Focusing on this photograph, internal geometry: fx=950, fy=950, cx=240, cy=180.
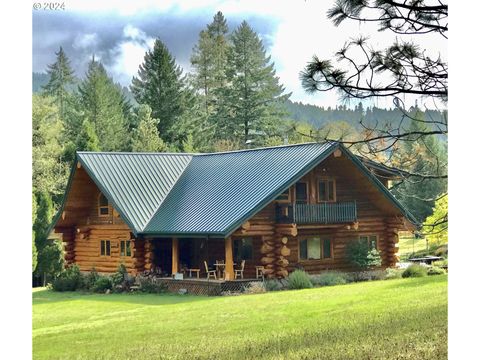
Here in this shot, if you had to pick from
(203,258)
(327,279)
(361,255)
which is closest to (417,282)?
(327,279)

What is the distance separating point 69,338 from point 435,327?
483 centimetres

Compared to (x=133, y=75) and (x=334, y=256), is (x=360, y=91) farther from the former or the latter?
(x=334, y=256)

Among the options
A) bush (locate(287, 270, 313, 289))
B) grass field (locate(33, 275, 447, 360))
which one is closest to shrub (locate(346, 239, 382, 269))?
bush (locate(287, 270, 313, 289))

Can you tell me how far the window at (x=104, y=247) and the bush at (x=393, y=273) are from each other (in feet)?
18.8

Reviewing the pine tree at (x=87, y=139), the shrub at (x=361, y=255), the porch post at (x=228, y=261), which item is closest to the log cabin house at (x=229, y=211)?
the porch post at (x=228, y=261)

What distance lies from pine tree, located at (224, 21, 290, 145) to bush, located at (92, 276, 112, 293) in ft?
15.5

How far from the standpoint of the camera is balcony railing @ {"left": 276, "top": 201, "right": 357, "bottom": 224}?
1933cm

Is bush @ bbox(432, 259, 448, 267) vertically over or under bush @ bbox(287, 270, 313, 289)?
over

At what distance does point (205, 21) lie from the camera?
14.7 metres

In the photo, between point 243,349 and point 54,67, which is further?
point 54,67

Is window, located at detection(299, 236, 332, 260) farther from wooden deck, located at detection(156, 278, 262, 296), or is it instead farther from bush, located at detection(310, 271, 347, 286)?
wooden deck, located at detection(156, 278, 262, 296)

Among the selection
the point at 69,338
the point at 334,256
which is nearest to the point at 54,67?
the point at 69,338

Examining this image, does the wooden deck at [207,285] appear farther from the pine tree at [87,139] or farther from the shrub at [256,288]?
the pine tree at [87,139]

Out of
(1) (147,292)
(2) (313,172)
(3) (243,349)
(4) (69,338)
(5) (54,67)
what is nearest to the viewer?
(3) (243,349)
